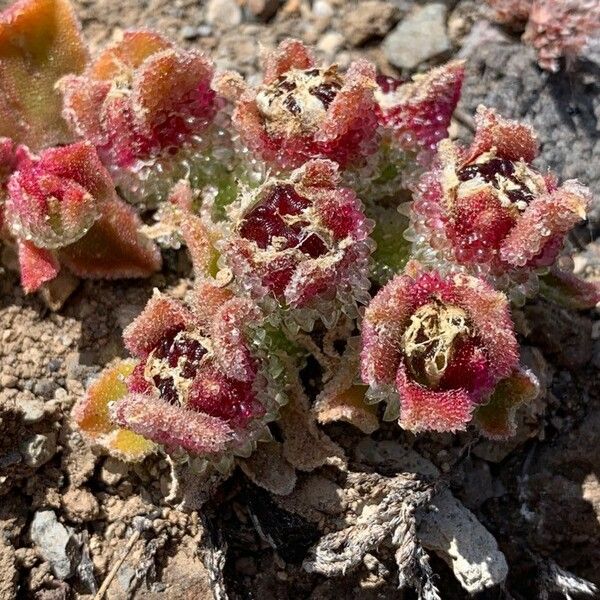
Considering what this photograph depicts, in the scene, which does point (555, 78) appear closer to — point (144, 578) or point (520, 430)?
point (520, 430)

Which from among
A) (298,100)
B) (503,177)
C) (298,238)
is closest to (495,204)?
(503,177)

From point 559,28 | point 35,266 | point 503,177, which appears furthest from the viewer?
point 559,28

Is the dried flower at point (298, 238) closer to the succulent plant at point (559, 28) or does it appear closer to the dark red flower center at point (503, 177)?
the dark red flower center at point (503, 177)

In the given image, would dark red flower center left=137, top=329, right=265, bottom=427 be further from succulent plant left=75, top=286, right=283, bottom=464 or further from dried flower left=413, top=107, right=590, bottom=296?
dried flower left=413, top=107, right=590, bottom=296

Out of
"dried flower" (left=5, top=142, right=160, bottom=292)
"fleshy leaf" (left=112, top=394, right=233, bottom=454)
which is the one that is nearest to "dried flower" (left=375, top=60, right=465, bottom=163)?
"dried flower" (left=5, top=142, right=160, bottom=292)

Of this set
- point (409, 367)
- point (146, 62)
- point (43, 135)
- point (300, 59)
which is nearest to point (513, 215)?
point (409, 367)

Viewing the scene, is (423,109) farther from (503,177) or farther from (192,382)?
(192,382)

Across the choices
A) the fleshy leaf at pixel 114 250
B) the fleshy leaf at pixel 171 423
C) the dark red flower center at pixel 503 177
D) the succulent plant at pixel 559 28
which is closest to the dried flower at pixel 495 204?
the dark red flower center at pixel 503 177
